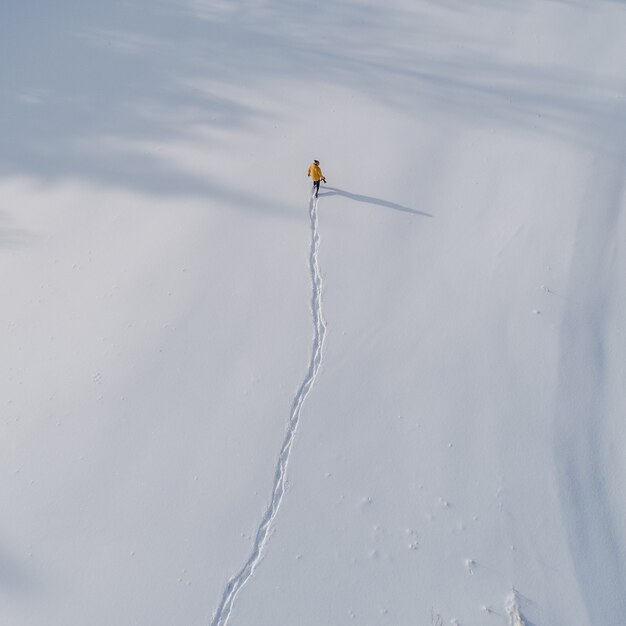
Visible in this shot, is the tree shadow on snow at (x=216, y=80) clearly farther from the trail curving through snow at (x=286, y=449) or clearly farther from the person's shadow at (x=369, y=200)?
the trail curving through snow at (x=286, y=449)

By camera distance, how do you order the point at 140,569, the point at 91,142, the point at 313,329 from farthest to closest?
the point at 91,142
the point at 313,329
the point at 140,569

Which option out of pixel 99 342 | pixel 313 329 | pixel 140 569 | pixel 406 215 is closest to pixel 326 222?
pixel 406 215

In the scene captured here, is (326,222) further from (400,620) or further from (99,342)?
(400,620)

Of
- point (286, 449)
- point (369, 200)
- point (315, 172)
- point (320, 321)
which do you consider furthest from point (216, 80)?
→ point (286, 449)

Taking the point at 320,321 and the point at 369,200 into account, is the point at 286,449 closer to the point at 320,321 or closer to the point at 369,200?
the point at 320,321

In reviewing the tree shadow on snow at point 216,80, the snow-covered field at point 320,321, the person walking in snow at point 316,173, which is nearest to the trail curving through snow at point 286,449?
the snow-covered field at point 320,321

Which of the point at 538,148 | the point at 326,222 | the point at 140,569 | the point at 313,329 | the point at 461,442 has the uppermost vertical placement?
the point at 538,148
